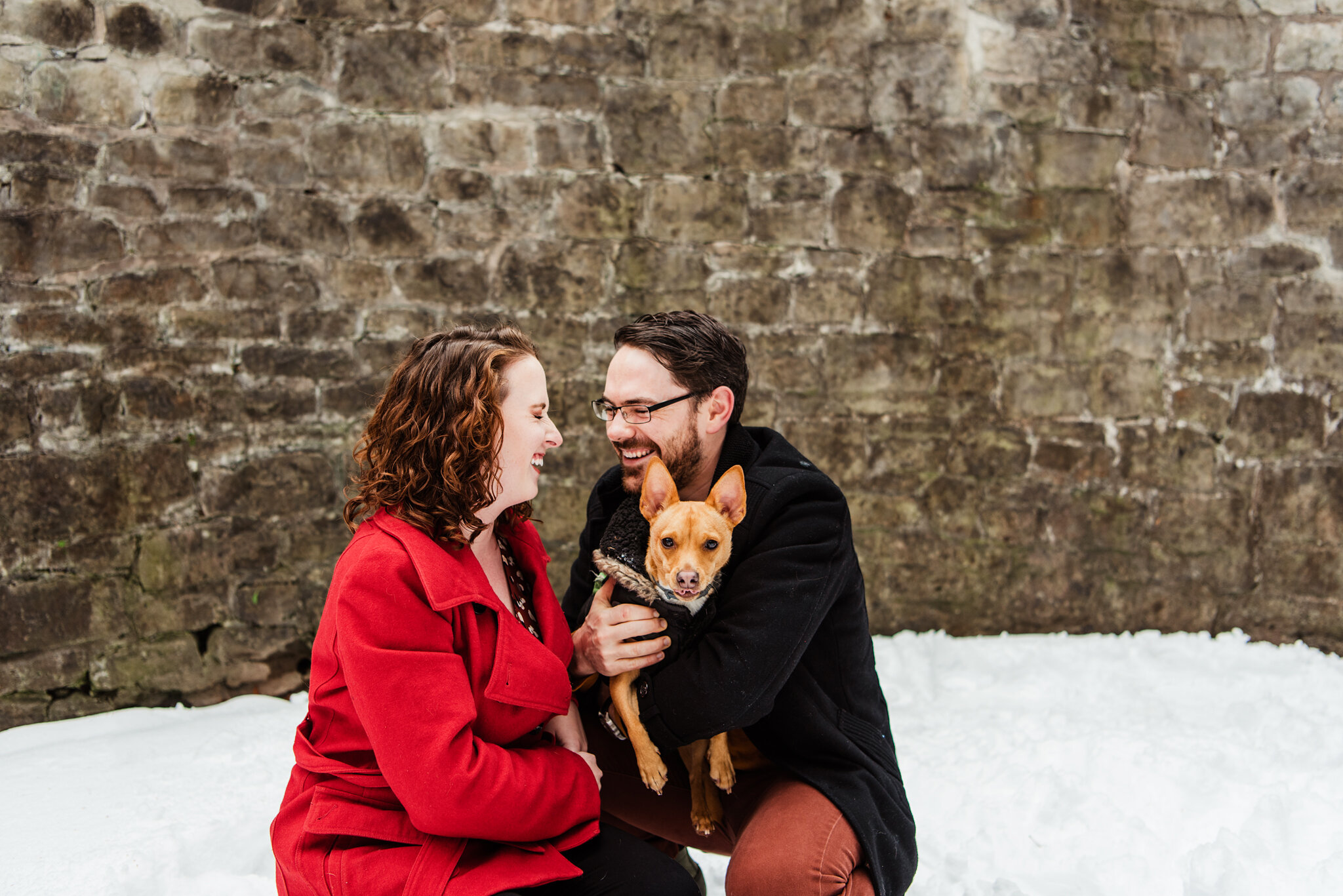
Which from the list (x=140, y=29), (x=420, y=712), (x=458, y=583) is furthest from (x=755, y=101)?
(x=420, y=712)

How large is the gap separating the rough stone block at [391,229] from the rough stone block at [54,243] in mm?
948

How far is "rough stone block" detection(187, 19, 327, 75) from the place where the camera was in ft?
11.7

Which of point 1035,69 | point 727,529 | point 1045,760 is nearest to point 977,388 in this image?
point 1035,69

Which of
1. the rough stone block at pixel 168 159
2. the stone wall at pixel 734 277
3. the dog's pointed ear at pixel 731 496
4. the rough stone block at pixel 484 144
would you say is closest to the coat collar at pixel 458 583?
the dog's pointed ear at pixel 731 496

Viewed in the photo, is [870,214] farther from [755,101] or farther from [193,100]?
[193,100]

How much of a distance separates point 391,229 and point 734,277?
1596 millimetres

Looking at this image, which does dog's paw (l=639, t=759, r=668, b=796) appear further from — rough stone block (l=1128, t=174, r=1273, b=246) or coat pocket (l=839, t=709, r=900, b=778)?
rough stone block (l=1128, t=174, r=1273, b=246)

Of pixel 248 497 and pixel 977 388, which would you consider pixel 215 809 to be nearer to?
pixel 248 497

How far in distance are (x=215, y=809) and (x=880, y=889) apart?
84.1 inches

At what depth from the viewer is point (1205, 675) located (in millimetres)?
3787

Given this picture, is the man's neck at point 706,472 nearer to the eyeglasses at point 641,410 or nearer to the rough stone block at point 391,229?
the eyeglasses at point 641,410

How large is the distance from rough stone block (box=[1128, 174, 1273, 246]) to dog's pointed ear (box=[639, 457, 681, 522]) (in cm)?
343

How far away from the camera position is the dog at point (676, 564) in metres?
1.69

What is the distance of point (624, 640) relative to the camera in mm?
1777
